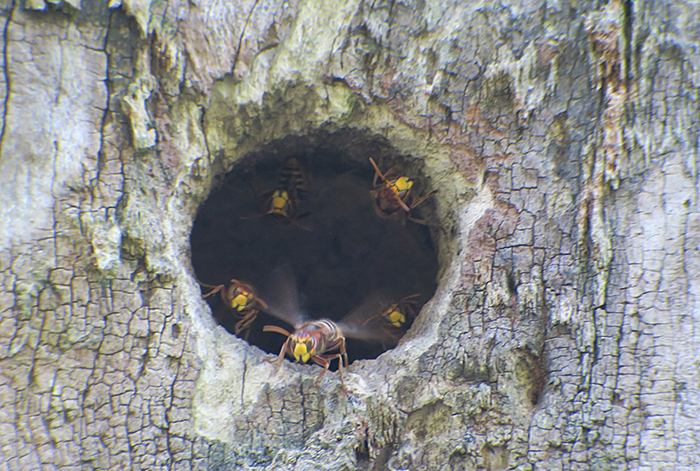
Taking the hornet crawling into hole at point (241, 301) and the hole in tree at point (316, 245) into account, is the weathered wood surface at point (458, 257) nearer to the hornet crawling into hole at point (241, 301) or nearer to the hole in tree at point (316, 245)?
the hornet crawling into hole at point (241, 301)

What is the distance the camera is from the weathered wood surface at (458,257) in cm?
114

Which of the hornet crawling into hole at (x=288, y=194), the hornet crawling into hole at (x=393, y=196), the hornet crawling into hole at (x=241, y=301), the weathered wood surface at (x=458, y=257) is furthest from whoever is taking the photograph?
the hornet crawling into hole at (x=288, y=194)

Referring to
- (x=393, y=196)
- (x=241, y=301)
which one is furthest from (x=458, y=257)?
(x=241, y=301)

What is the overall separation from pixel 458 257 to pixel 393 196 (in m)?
0.54

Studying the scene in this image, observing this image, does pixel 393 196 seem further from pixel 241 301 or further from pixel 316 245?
pixel 241 301

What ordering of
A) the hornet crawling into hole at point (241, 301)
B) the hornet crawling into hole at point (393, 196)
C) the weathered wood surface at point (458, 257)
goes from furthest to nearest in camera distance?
the hornet crawling into hole at point (241, 301) < the hornet crawling into hole at point (393, 196) < the weathered wood surface at point (458, 257)

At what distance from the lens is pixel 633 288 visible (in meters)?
1.22

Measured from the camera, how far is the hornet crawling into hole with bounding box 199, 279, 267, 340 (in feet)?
6.39

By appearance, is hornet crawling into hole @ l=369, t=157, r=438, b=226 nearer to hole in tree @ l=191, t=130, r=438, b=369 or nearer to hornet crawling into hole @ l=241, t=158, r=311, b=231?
hole in tree @ l=191, t=130, r=438, b=369

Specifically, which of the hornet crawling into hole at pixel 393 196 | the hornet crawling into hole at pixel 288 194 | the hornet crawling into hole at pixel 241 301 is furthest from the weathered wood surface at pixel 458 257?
the hornet crawling into hole at pixel 288 194

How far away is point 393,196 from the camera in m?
1.91

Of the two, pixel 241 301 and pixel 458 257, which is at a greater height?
pixel 458 257

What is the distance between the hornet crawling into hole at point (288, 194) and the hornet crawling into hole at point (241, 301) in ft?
1.27

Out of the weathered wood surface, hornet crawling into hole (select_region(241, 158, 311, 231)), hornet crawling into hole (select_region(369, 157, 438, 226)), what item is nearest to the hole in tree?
hornet crawling into hole (select_region(241, 158, 311, 231))
